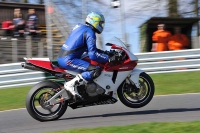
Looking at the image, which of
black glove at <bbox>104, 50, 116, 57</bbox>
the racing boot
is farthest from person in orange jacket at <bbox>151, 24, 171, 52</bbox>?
the racing boot

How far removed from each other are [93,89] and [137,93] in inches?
31.3

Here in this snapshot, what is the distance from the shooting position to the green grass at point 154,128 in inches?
241

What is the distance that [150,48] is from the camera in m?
15.8

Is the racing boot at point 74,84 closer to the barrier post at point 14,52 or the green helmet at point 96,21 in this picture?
the green helmet at point 96,21

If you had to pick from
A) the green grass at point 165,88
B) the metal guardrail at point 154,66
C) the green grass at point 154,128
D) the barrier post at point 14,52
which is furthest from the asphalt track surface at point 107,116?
the barrier post at point 14,52

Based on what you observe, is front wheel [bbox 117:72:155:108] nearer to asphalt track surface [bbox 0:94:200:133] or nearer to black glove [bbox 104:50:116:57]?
asphalt track surface [bbox 0:94:200:133]

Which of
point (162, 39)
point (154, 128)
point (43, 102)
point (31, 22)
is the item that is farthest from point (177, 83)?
point (31, 22)

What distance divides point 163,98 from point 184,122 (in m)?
2.93

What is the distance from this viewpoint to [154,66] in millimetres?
13539

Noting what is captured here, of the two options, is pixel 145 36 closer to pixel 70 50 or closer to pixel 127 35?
pixel 127 35

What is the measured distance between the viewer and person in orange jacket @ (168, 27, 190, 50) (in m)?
14.5

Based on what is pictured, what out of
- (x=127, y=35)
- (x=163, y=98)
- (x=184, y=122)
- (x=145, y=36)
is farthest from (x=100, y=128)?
(x=145, y=36)

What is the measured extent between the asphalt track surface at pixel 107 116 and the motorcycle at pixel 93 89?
9.0 inches

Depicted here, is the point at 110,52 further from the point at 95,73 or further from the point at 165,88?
the point at 165,88
